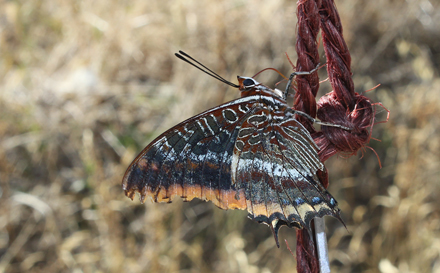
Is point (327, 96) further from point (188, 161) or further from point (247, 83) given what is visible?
point (188, 161)

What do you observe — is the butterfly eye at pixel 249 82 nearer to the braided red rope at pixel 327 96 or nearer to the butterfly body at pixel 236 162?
the butterfly body at pixel 236 162

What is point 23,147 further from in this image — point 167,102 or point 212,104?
point 212,104

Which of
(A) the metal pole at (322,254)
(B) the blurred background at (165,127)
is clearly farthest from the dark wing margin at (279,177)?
(B) the blurred background at (165,127)

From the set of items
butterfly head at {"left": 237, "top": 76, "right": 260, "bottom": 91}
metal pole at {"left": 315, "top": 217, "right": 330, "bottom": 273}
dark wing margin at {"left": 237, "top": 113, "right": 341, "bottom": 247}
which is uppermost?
butterfly head at {"left": 237, "top": 76, "right": 260, "bottom": 91}

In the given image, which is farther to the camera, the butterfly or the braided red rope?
the butterfly

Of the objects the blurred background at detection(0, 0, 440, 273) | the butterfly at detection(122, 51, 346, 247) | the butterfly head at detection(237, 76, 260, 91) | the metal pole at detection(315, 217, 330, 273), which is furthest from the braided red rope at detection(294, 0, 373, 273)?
the blurred background at detection(0, 0, 440, 273)

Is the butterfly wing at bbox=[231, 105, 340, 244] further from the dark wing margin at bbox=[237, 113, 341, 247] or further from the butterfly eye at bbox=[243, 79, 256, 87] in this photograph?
the butterfly eye at bbox=[243, 79, 256, 87]
